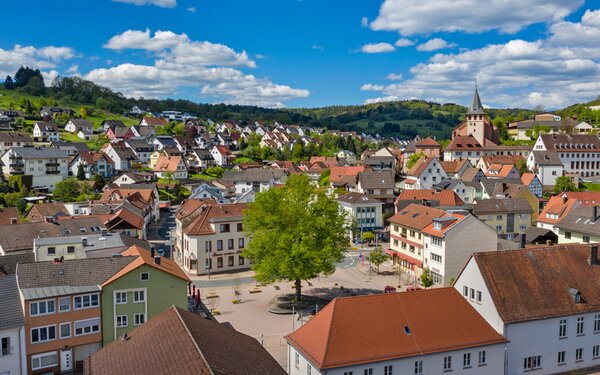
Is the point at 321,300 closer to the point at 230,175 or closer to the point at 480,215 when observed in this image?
the point at 480,215

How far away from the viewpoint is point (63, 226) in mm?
51250

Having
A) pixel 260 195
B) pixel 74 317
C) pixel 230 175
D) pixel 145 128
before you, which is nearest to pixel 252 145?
pixel 145 128

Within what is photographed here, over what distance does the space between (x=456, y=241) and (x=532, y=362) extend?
Result: 18.9 metres

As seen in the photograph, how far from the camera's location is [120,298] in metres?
32.0

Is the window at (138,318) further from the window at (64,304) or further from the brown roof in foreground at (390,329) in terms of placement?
the brown roof in foreground at (390,329)

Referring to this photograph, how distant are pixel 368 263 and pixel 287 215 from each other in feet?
62.0

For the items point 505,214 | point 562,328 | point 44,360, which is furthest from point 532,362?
point 505,214

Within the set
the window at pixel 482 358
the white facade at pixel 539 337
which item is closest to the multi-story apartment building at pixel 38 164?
the white facade at pixel 539 337

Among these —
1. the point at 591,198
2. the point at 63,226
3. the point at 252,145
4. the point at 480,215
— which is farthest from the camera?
the point at 252,145

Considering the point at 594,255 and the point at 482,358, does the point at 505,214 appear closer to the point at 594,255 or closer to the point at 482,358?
the point at 594,255

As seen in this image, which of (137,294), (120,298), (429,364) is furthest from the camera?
(137,294)

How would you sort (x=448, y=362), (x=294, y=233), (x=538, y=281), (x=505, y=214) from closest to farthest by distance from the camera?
(x=448, y=362), (x=538, y=281), (x=294, y=233), (x=505, y=214)

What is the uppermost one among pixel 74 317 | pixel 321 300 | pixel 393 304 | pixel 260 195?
pixel 260 195

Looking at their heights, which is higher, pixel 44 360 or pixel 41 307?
pixel 41 307
